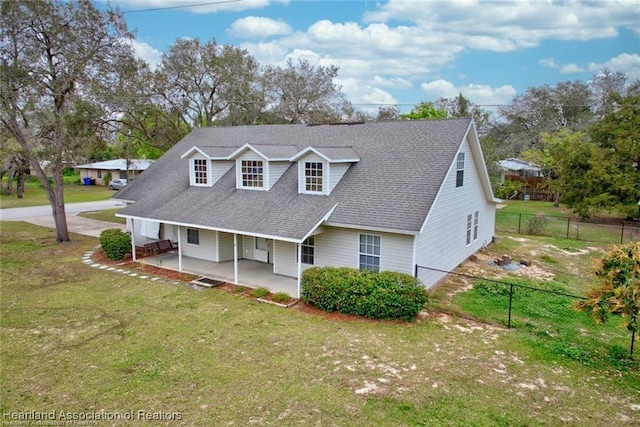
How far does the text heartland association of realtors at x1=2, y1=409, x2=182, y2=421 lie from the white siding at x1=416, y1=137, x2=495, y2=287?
811 cm

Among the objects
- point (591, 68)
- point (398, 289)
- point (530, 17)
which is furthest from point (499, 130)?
point (398, 289)

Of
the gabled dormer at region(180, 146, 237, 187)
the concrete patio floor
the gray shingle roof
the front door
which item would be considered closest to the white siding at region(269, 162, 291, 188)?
the gray shingle roof

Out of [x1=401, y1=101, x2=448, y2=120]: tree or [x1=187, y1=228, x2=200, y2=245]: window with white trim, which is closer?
[x1=187, y1=228, x2=200, y2=245]: window with white trim

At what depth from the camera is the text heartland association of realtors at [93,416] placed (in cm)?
682

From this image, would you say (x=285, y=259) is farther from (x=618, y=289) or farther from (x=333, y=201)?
(x=618, y=289)

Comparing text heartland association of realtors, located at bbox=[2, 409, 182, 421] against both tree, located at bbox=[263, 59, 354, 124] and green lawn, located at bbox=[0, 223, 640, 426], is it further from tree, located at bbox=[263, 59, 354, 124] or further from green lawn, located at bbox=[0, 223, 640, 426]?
tree, located at bbox=[263, 59, 354, 124]

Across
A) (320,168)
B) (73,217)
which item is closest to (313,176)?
(320,168)

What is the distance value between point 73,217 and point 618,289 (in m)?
31.9

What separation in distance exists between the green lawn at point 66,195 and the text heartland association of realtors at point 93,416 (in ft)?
113

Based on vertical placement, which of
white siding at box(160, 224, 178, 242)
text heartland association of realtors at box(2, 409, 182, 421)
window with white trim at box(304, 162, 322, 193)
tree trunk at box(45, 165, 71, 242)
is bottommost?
text heartland association of realtors at box(2, 409, 182, 421)

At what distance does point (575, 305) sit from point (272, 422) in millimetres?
7218

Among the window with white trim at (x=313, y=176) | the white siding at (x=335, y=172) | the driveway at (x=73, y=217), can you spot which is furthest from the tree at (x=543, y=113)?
the driveway at (x=73, y=217)

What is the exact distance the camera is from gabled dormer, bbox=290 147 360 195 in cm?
1405

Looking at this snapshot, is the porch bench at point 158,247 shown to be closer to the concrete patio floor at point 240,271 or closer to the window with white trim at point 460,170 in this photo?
the concrete patio floor at point 240,271
